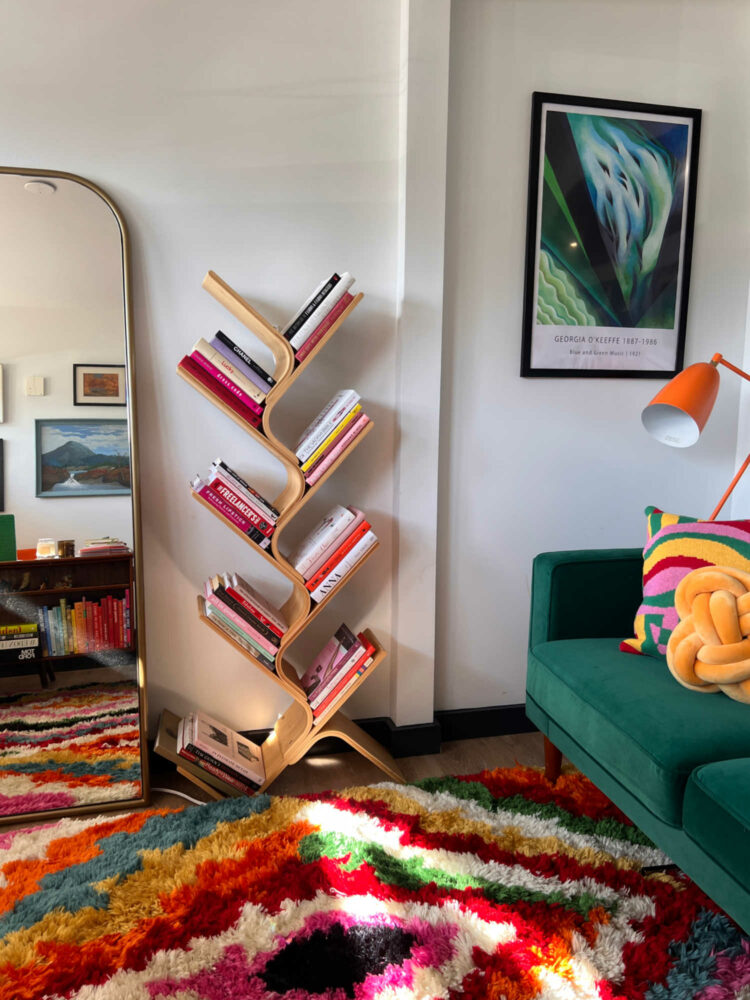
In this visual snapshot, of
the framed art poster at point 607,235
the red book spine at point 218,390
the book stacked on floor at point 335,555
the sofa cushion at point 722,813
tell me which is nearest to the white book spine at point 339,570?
the book stacked on floor at point 335,555

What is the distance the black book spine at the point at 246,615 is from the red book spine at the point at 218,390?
0.46 m

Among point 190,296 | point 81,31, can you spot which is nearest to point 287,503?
point 190,296

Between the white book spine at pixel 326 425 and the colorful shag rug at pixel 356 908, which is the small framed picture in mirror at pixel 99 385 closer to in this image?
the white book spine at pixel 326 425

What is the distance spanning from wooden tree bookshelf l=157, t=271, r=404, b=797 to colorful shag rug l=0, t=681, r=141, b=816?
14 centimetres

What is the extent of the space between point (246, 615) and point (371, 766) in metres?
0.68

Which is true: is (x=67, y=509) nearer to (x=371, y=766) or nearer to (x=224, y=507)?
(x=224, y=507)

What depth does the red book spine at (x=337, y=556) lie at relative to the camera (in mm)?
2023

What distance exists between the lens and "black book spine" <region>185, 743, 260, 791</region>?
6.47 ft

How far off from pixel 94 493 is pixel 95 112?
3.36 feet

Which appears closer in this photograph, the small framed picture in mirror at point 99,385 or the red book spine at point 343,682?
the small framed picture in mirror at point 99,385

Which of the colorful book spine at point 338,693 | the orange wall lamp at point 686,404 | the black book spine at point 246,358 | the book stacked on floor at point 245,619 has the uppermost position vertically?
the black book spine at point 246,358

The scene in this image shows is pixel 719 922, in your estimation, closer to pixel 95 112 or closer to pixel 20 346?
pixel 20 346

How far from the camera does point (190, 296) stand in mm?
2088

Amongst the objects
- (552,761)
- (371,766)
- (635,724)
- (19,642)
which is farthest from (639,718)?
(19,642)
